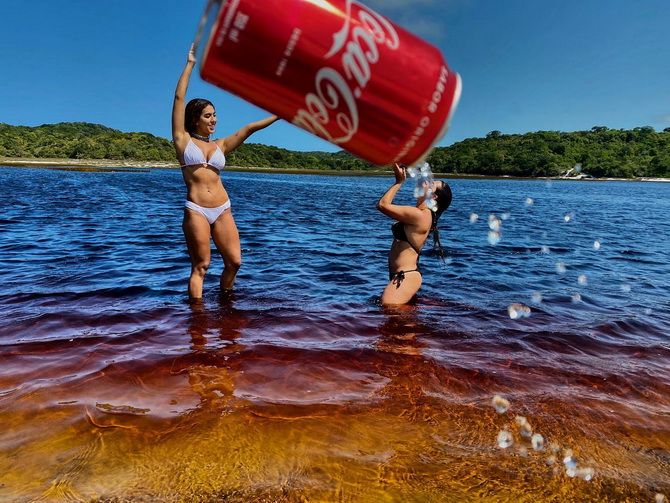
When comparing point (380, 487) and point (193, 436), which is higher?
point (380, 487)

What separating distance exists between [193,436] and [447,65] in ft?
7.89

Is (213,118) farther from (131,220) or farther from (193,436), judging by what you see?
(131,220)

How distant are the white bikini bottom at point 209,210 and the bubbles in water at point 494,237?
864 cm

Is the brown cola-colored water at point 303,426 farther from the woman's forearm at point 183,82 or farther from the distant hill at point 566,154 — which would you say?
the distant hill at point 566,154

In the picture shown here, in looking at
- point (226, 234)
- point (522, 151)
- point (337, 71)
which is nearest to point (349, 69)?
point (337, 71)

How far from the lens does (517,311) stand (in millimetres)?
5680

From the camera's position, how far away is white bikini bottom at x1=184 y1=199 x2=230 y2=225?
472 centimetres

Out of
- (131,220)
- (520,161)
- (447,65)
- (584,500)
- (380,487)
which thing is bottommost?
(131,220)

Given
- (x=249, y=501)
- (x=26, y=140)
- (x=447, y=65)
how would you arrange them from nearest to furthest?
1. (x=249, y=501)
2. (x=447, y=65)
3. (x=26, y=140)

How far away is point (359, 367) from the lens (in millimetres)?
3697

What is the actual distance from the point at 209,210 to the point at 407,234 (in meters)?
2.18

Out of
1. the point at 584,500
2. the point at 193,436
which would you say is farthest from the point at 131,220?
the point at 584,500

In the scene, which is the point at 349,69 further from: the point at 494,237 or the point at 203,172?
the point at 494,237

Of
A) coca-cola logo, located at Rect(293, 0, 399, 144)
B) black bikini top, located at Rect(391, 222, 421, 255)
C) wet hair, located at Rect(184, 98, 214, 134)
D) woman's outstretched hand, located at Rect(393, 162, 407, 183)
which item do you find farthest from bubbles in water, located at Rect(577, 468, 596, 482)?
wet hair, located at Rect(184, 98, 214, 134)
